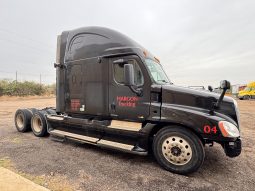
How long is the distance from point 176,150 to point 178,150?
0.04m

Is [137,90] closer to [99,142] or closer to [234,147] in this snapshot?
[99,142]

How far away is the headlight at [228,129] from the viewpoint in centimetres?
338

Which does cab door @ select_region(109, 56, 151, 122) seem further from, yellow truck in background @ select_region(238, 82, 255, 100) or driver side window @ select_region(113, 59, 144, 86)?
yellow truck in background @ select_region(238, 82, 255, 100)

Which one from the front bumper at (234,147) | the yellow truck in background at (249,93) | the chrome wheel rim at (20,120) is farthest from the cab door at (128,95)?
the yellow truck in background at (249,93)

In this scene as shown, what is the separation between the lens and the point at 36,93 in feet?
124

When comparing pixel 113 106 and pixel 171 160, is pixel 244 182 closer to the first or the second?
pixel 171 160

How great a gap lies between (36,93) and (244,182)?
40026mm

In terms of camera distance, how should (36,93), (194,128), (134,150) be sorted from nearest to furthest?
1. (194,128)
2. (134,150)
3. (36,93)

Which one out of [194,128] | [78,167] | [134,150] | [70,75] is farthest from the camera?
[70,75]

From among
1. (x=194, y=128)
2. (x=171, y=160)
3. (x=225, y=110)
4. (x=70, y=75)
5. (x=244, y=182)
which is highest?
(x=70, y=75)

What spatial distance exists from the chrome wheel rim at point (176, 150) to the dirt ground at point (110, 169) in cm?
28

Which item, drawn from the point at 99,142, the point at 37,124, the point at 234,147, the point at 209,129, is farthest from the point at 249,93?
the point at 37,124

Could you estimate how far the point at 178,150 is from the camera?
367 cm

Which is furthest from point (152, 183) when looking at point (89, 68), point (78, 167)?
point (89, 68)
